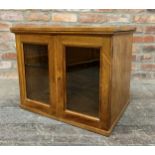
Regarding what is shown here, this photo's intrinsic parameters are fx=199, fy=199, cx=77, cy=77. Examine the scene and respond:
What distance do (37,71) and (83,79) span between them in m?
0.27

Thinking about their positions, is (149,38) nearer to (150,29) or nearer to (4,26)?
(150,29)

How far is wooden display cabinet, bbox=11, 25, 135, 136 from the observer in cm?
74

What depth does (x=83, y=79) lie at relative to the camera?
837 millimetres

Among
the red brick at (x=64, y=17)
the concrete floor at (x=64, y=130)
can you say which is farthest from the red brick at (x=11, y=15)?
the concrete floor at (x=64, y=130)

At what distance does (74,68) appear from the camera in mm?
838

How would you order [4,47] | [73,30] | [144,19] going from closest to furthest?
1. [73,30]
2. [144,19]
3. [4,47]

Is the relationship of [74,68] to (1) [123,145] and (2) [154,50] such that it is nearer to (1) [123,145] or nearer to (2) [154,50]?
(1) [123,145]

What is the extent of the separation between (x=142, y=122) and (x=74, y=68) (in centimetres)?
38

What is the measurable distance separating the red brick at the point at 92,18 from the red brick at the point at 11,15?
443 mm

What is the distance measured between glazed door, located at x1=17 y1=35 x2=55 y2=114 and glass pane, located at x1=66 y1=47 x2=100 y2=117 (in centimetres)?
9

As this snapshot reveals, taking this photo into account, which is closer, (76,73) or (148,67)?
(76,73)

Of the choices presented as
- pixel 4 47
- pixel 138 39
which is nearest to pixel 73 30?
pixel 138 39

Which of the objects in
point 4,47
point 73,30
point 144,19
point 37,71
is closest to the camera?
point 73,30
